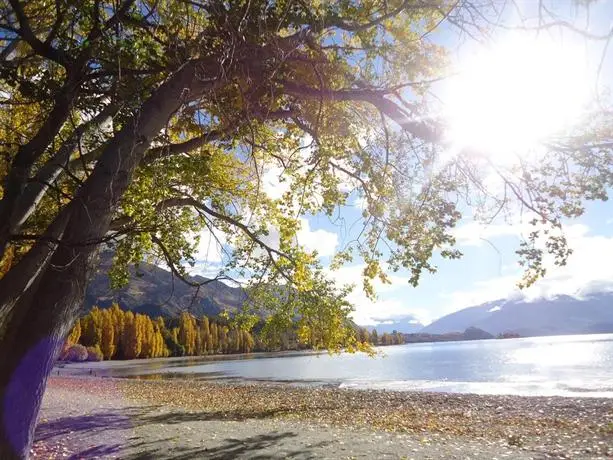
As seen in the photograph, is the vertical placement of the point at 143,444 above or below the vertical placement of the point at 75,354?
above

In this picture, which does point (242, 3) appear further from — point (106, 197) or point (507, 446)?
point (507, 446)

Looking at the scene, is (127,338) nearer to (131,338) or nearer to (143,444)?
(131,338)

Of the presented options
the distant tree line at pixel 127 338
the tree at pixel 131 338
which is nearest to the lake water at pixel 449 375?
the distant tree line at pixel 127 338

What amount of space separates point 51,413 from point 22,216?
16.3 m

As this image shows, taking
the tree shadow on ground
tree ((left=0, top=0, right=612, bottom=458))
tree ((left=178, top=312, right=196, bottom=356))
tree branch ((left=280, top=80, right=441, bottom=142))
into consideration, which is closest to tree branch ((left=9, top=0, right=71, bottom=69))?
tree ((left=0, top=0, right=612, bottom=458))

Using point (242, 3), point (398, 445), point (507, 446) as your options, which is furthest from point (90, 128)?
point (507, 446)

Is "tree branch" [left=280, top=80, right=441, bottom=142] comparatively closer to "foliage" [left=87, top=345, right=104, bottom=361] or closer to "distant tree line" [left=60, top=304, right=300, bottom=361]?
"distant tree line" [left=60, top=304, right=300, bottom=361]

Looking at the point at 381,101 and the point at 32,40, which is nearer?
the point at 32,40

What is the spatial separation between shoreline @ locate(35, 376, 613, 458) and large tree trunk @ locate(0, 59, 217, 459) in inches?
286

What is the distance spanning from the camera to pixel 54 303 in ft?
13.9

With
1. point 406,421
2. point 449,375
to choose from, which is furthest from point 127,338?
point 406,421

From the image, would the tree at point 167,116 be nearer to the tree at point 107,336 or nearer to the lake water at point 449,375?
the lake water at point 449,375

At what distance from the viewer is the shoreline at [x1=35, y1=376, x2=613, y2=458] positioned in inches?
483

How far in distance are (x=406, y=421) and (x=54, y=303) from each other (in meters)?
19.5
